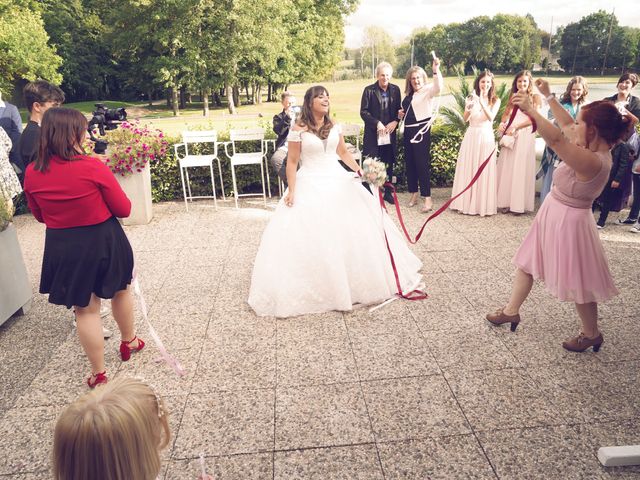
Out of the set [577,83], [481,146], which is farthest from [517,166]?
[577,83]

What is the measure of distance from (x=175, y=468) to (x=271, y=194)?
667 centimetres

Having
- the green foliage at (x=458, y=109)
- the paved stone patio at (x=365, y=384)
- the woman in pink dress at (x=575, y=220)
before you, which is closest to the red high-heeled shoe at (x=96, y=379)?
the paved stone patio at (x=365, y=384)

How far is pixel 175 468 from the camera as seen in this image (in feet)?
9.02

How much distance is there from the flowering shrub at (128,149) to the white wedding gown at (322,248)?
3.63 meters

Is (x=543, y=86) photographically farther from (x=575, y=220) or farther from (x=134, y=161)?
(x=134, y=161)

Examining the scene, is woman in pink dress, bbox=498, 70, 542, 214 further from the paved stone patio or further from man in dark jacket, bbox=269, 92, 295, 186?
man in dark jacket, bbox=269, 92, 295, 186

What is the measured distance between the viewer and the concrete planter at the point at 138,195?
24.2ft

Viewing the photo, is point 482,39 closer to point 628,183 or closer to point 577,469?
point 628,183

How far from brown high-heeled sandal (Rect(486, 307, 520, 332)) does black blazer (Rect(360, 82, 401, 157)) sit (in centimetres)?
435

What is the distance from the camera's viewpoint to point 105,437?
1374mm

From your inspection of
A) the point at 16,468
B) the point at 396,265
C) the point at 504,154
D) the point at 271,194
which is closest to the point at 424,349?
the point at 396,265

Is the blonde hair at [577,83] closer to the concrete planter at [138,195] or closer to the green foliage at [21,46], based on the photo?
the concrete planter at [138,195]

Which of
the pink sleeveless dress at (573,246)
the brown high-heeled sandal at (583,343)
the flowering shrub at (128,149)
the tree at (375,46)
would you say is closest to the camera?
the pink sleeveless dress at (573,246)

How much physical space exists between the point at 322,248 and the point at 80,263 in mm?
2091
